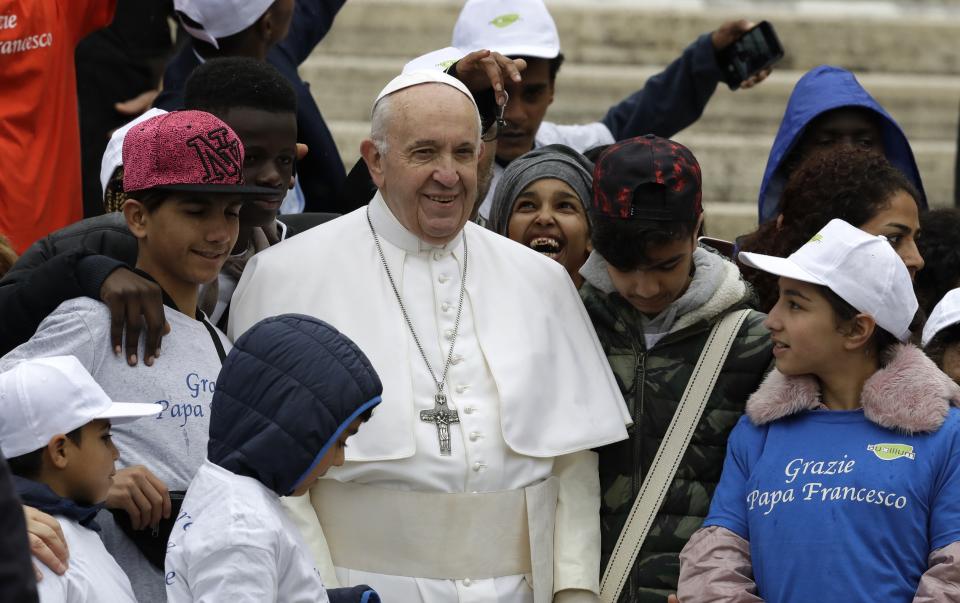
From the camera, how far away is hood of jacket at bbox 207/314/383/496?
3459 millimetres

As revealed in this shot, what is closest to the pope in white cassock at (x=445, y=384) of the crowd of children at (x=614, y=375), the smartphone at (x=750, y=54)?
the crowd of children at (x=614, y=375)

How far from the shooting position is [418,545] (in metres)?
4.32

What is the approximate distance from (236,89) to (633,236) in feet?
4.12

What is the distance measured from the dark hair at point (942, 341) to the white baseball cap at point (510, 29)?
210 cm

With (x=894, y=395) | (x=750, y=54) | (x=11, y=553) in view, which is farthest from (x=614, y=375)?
(x=11, y=553)

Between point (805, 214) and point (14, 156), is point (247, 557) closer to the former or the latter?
point (805, 214)

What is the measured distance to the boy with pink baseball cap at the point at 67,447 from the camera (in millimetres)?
3645

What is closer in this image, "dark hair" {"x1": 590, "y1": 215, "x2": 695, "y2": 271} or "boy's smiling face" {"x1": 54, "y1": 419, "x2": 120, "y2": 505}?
"boy's smiling face" {"x1": 54, "y1": 419, "x2": 120, "y2": 505}

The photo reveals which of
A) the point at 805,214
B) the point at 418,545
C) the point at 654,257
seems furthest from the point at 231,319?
the point at 805,214

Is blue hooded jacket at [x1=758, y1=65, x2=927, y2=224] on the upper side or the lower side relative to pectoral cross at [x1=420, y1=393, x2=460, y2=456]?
upper

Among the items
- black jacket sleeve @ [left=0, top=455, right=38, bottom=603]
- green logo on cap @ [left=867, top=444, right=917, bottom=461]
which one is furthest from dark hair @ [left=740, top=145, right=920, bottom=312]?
black jacket sleeve @ [left=0, top=455, right=38, bottom=603]

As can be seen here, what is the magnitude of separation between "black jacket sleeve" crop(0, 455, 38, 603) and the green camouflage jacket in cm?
253

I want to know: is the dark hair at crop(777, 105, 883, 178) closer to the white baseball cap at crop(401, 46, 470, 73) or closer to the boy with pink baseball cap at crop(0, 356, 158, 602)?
the white baseball cap at crop(401, 46, 470, 73)

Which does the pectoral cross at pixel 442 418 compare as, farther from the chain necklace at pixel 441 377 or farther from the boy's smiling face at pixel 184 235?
the boy's smiling face at pixel 184 235
